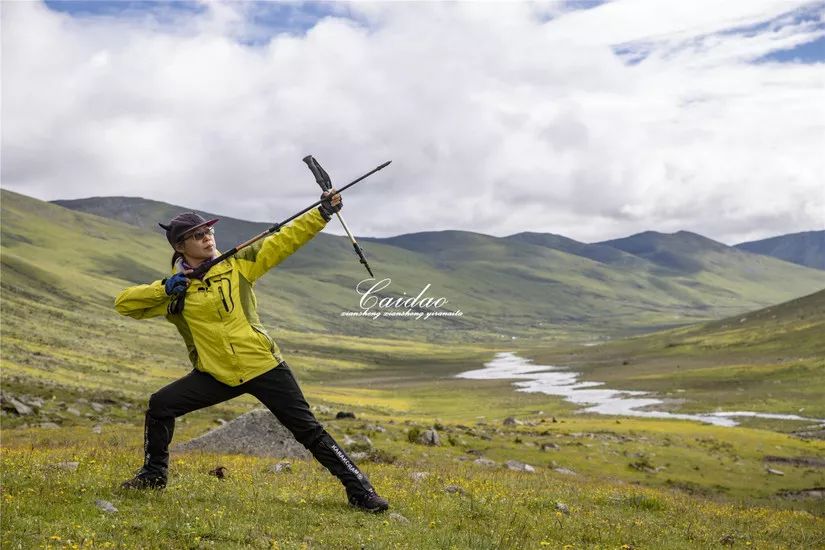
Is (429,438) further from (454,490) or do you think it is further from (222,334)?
(222,334)

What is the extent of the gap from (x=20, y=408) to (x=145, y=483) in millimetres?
30629

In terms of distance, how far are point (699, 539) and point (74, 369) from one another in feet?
259

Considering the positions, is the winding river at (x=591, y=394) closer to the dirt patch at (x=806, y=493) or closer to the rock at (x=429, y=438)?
the dirt patch at (x=806, y=493)

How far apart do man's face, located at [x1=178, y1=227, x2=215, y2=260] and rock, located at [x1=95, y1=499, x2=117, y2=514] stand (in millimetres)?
3848

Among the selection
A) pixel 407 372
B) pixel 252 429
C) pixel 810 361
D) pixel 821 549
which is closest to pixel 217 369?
pixel 821 549

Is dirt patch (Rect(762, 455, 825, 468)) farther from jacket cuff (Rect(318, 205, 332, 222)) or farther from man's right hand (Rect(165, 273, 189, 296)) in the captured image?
man's right hand (Rect(165, 273, 189, 296))

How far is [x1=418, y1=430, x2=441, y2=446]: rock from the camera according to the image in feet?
120

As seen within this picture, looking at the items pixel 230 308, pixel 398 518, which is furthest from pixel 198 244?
pixel 398 518

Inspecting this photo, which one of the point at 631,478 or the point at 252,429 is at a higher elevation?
the point at 252,429

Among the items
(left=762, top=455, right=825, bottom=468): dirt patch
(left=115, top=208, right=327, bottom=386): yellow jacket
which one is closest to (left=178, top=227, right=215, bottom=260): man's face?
(left=115, top=208, right=327, bottom=386): yellow jacket

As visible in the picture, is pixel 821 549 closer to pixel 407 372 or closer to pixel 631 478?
pixel 631 478

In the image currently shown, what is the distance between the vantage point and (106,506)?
34.5ft

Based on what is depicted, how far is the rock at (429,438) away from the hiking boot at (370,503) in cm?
2475

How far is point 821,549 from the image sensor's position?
14688 mm
